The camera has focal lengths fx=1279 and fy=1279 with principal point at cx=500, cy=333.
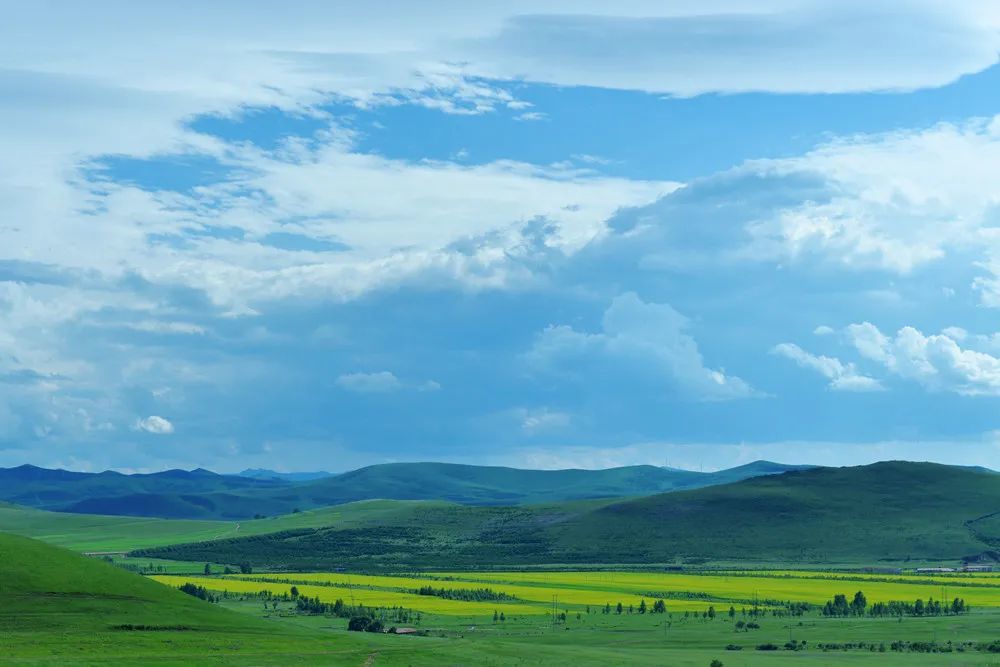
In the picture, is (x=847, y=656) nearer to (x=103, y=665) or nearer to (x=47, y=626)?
(x=103, y=665)

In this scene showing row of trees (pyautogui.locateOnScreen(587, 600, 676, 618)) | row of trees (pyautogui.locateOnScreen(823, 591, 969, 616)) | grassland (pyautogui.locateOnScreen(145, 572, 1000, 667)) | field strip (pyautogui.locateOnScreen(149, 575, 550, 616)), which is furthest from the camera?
field strip (pyautogui.locateOnScreen(149, 575, 550, 616))

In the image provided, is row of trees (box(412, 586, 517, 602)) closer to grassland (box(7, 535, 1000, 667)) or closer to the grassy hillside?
grassland (box(7, 535, 1000, 667))

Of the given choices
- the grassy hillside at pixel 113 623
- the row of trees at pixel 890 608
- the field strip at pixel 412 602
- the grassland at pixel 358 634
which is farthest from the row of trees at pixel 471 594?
the grassy hillside at pixel 113 623

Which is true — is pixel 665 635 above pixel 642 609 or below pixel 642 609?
below

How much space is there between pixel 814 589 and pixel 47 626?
121 metres

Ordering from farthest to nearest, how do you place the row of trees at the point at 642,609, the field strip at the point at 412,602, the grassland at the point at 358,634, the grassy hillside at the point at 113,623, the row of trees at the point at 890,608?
the field strip at the point at 412,602
the row of trees at the point at 642,609
the row of trees at the point at 890,608
the grassland at the point at 358,634
the grassy hillside at the point at 113,623

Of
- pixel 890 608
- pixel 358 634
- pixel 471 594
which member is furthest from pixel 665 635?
pixel 471 594

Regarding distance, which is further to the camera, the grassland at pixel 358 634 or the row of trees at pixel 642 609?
the row of trees at pixel 642 609

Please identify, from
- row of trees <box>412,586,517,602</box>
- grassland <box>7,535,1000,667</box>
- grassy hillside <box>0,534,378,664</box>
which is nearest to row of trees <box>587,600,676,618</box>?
grassland <box>7,535,1000,667</box>

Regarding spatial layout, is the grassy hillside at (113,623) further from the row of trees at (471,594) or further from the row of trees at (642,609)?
the row of trees at (471,594)

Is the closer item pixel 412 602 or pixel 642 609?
pixel 642 609

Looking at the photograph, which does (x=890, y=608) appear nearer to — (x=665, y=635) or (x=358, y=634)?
(x=665, y=635)

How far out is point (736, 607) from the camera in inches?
6654

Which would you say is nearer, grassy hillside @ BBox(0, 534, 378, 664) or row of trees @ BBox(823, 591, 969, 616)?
grassy hillside @ BBox(0, 534, 378, 664)
